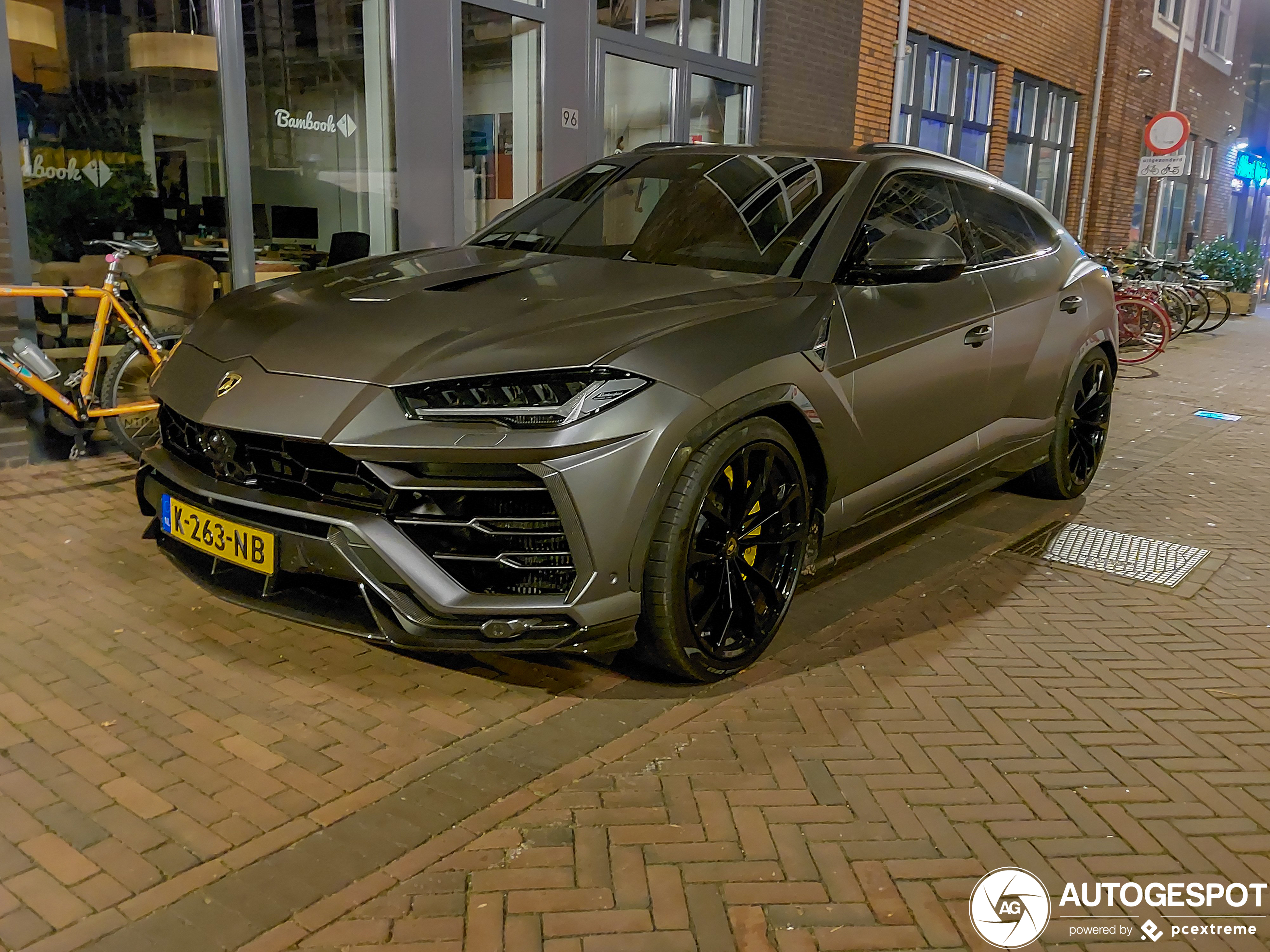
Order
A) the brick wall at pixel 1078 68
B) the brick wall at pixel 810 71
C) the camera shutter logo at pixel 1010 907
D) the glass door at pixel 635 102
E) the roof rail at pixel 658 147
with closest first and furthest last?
1. the camera shutter logo at pixel 1010 907
2. the roof rail at pixel 658 147
3. the glass door at pixel 635 102
4. the brick wall at pixel 810 71
5. the brick wall at pixel 1078 68

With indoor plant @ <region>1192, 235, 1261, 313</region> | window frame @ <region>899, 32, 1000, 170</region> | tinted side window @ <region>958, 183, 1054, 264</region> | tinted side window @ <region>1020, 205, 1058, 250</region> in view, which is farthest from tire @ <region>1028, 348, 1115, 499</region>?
indoor plant @ <region>1192, 235, 1261, 313</region>

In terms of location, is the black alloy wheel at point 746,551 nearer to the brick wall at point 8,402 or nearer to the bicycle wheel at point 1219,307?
the brick wall at point 8,402

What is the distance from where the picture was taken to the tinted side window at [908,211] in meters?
4.09

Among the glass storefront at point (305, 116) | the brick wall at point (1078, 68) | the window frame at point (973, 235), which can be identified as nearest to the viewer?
the window frame at point (973, 235)

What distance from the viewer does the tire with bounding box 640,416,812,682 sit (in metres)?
3.23

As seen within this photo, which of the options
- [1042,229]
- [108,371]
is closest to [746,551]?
[1042,229]

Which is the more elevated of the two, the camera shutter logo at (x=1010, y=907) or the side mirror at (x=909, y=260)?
the side mirror at (x=909, y=260)

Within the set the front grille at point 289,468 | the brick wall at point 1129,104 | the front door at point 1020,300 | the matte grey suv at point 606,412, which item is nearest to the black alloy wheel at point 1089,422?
the front door at point 1020,300

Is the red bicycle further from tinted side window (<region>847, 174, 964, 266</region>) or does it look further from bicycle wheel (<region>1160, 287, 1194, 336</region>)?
tinted side window (<region>847, 174, 964, 266</region>)

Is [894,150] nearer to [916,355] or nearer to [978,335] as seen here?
[978,335]

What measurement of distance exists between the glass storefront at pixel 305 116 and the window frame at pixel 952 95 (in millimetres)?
4686

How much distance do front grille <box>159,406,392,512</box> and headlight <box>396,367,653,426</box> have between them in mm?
257

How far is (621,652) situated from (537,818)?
3.22 feet

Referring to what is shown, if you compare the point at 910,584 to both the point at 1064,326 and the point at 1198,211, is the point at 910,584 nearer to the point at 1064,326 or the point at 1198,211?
the point at 1064,326
